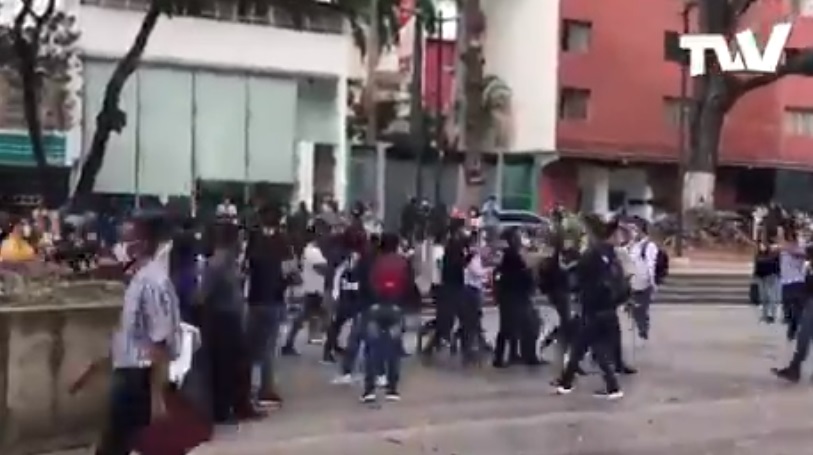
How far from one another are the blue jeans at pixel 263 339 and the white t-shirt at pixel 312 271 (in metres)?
3.61

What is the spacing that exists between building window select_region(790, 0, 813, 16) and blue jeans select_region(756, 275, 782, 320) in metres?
33.7

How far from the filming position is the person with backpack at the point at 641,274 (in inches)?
792

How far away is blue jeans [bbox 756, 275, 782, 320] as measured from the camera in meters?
26.6

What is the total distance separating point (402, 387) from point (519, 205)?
38.4 m

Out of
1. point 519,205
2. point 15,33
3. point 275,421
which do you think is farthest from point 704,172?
point 275,421

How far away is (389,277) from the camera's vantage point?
46.8 feet

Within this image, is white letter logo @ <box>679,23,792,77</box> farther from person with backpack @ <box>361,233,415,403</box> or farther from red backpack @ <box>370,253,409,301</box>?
red backpack @ <box>370,253,409,301</box>

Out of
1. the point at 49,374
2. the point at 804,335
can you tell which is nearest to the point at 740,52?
the point at 804,335

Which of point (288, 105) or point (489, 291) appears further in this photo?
point (288, 105)

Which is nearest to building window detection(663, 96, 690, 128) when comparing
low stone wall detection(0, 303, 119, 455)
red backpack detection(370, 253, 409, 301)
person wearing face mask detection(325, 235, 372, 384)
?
person wearing face mask detection(325, 235, 372, 384)

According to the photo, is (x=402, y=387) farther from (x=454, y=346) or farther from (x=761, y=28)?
(x=761, y=28)

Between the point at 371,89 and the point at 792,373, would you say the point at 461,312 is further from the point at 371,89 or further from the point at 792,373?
the point at 371,89

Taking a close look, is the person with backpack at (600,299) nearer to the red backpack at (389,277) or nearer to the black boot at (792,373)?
the red backpack at (389,277)

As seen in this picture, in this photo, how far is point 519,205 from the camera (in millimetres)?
54250
